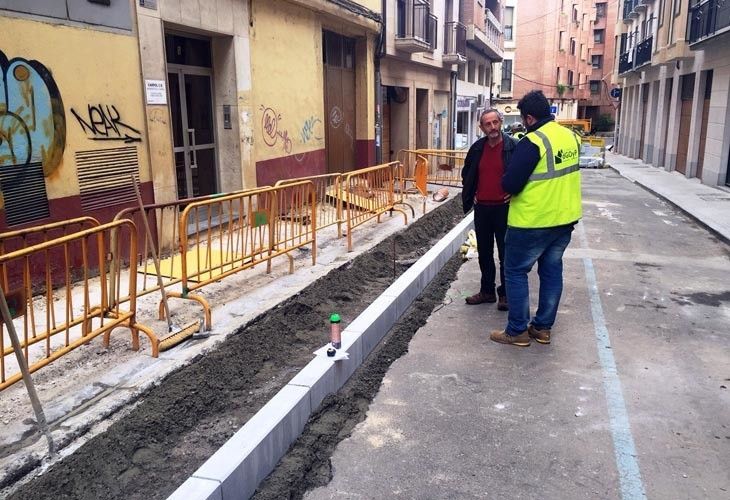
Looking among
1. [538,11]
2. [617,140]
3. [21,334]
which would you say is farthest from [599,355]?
[538,11]

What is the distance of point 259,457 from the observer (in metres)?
3.21

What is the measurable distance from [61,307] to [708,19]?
18209 mm

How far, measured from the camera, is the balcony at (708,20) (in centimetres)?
1553

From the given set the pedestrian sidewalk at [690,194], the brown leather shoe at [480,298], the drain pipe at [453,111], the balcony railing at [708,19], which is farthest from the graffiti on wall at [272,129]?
the drain pipe at [453,111]

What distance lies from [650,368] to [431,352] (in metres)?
1.74

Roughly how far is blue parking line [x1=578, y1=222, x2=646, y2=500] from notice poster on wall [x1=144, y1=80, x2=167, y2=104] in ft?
18.4

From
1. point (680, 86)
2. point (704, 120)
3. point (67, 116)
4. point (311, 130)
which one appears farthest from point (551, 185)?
point (680, 86)

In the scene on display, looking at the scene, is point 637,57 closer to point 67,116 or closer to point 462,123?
point 462,123

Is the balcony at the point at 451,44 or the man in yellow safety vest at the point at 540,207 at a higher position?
the balcony at the point at 451,44

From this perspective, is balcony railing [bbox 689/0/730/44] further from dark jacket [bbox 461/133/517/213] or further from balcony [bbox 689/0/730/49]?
dark jacket [bbox 461/133/517/213]

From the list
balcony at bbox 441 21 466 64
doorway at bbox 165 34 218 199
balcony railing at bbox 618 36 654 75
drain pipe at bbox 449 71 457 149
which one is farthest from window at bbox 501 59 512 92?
doorway at bbox 165 34 218 199

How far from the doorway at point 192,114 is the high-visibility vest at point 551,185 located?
5590 mm

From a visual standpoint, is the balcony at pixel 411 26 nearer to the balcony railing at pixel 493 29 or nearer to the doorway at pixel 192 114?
the doorway at pixel 192 114

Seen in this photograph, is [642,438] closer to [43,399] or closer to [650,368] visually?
[650,368]
